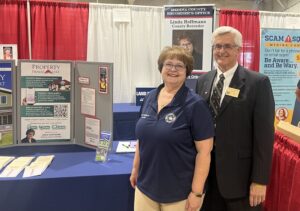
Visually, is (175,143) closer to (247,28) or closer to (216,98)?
(216,98)

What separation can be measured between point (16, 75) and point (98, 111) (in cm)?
59

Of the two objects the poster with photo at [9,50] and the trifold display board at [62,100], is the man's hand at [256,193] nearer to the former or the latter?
the trifold display board at [62,100]

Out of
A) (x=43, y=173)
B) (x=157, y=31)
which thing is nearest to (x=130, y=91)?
(x=157, y=31)

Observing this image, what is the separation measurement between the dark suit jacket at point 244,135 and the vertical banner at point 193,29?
2475 mm

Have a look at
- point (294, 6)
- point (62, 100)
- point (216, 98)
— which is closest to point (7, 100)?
point (62, 100)

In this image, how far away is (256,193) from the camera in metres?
1.43

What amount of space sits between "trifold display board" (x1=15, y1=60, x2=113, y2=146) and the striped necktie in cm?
68

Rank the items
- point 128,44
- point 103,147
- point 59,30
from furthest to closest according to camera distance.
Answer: point 128,44 → point 59,30 → point 103,147

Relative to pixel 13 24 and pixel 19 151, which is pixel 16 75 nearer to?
pixel 19 151

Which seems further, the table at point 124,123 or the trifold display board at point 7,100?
the table at point 124,123

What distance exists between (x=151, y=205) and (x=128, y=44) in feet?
10.9

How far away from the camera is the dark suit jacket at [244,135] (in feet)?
4.60

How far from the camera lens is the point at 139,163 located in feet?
5.06

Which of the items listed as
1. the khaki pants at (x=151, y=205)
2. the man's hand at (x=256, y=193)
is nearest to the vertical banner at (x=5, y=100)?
the khaki pants at (x=151, y=205)
